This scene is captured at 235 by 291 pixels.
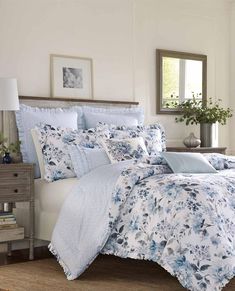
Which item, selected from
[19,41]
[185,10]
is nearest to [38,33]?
[19,41]

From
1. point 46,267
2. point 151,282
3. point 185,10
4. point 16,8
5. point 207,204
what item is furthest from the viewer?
point 185,10

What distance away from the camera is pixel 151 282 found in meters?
4.43

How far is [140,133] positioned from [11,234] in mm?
1540

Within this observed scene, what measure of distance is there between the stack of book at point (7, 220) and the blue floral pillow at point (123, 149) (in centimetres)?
90

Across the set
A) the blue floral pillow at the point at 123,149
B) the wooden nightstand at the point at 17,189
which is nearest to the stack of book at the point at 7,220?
the wooden nightstand at the point at 17,189

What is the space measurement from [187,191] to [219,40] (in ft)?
12.8

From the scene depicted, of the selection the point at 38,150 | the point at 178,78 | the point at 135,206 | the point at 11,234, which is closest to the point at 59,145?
the point at 38,150

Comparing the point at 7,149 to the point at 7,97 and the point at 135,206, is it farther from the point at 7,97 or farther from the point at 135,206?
the point at 135,206

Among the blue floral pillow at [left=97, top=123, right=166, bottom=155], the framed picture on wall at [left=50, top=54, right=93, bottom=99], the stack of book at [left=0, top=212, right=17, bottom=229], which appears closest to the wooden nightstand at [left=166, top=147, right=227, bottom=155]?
the blue floral pillow at [left=97, top=123, right=166, bottom=155]

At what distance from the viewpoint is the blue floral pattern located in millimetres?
3947

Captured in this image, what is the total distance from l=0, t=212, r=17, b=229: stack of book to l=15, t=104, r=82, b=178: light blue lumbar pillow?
1.69 ft

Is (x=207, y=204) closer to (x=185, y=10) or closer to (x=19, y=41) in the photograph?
(x=19, y=41)

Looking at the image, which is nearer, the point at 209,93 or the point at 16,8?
the point at 16,8

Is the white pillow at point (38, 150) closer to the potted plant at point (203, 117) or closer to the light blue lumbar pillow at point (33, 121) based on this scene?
the light blue lumbar pillow at point (33, 121)
